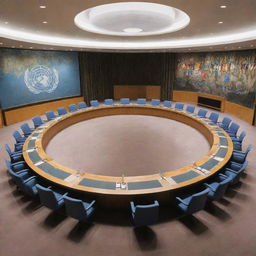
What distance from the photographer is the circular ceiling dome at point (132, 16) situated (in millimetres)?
5621

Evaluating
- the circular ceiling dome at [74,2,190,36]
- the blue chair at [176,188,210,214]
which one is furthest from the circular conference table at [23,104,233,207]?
A: the circular ceiling dome at [74,2,190,36]

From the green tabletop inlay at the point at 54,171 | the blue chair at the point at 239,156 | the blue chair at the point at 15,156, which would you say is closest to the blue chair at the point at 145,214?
the green tabletop inlay at the point at 54,171

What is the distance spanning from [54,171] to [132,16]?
4.80 meters

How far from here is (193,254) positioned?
3.52 m

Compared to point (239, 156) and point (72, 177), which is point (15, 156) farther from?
point (239, 156)

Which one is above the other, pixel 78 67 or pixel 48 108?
pixel 78 67

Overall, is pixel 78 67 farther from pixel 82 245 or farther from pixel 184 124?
pixel 82 245

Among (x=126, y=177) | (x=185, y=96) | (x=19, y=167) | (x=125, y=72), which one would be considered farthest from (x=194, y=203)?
(x=125, y=72)

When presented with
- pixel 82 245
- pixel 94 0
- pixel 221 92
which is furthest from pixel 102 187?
pixel 221 92

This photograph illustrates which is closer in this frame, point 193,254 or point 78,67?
point 193,254

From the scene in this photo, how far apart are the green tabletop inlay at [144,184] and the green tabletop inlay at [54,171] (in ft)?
5.15

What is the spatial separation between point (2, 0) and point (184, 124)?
27.5 ft

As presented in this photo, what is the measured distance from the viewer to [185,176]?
4.72m

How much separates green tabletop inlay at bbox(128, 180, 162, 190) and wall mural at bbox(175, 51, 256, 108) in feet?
27.6
